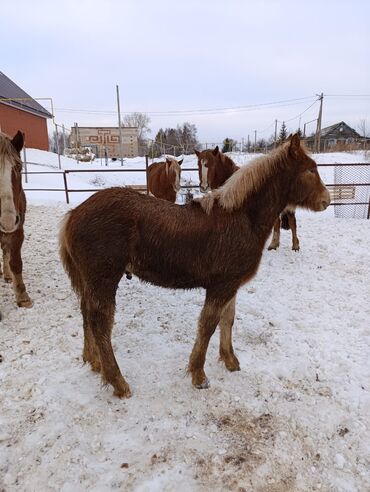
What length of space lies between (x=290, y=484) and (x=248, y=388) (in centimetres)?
84

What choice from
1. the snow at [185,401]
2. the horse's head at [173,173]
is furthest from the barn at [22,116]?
the snow at [185,401]

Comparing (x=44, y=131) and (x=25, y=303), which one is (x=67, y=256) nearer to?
(x=25, y=303)

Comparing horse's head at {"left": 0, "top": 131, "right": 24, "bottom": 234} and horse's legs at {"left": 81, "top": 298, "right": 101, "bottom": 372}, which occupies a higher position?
horse's head at {"left": 0, "top": 131, "right": 24, "bottom": 234}

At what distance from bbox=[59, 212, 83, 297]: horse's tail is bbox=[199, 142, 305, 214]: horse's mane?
1.09 meters

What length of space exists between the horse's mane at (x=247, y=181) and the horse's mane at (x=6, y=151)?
6.51ft

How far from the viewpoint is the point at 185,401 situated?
261 cm

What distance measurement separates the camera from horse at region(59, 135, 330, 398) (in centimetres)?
234

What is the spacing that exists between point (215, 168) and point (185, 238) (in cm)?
452

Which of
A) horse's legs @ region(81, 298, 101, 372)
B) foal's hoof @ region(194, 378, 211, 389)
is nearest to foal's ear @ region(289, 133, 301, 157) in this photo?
foal's hoof @ region(194, 378, 211, 389)

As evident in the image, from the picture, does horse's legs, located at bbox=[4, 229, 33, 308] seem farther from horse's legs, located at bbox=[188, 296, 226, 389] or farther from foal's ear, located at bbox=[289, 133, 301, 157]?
foal's ear, located at bbox=[289, 133, 301, 157]

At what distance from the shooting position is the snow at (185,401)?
79.2 inches

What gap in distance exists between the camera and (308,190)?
2.72 metres

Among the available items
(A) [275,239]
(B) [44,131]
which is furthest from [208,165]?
(B) [44,131]

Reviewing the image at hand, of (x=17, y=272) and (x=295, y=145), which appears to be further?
(x=17, y=272)
